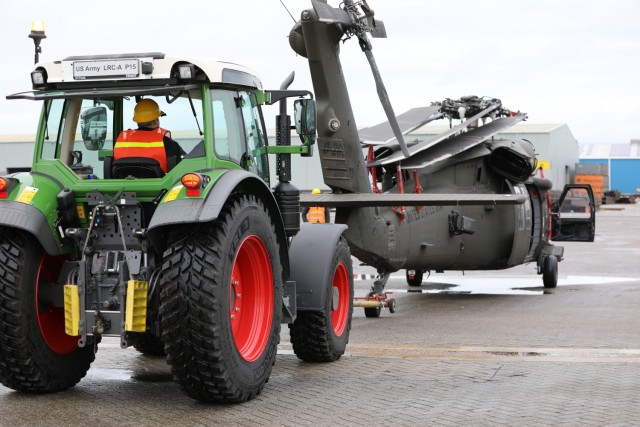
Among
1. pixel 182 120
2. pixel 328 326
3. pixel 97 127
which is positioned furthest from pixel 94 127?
pixel 328 326

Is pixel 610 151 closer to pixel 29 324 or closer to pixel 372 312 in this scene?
pixel 372 312

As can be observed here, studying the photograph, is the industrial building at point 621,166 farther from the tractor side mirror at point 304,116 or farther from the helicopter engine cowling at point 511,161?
the tractor side mirror at point 304,116

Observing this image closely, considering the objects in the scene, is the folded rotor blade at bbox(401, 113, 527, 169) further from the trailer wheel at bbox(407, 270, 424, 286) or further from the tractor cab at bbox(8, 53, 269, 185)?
the tractor cab at bbox(8, 53, 269, 185)

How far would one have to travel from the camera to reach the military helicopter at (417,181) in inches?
528

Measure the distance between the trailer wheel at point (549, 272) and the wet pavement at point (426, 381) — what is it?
363 cm

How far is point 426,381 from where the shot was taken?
29.3 feet

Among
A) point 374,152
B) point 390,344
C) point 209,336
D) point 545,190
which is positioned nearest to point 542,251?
point 545,190

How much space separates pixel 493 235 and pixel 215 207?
1085cm

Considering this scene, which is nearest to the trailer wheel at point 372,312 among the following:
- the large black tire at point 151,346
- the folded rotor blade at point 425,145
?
the folded rotor blade at point 425,145

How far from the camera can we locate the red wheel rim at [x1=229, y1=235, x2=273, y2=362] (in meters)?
8.29

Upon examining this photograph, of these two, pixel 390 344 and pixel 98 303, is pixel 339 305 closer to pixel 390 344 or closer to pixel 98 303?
pixel 390 344

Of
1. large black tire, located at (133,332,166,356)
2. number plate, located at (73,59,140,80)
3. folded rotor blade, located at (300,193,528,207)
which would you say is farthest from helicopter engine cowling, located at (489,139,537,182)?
number plate, located at (73,59,140,80)

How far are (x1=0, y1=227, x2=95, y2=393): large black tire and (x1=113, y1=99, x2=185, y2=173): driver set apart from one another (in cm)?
104

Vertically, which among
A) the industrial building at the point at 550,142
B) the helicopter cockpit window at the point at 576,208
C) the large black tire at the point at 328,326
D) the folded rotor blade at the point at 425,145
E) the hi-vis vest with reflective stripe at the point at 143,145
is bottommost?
the large black tire at the point at 328,326
